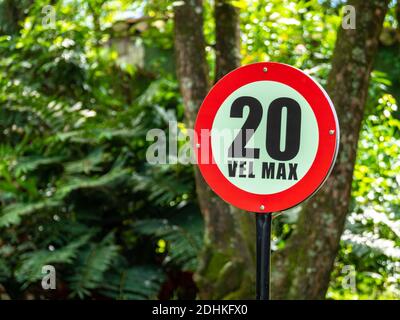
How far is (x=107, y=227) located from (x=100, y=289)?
2.37ft

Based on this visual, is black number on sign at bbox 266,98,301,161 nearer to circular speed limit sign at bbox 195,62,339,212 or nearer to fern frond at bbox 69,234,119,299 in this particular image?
circular speed limit sign at bbox 195,62,339,212

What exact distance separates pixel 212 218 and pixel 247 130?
203cm

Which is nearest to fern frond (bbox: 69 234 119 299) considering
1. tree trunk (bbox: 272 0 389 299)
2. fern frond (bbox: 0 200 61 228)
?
fern frond (bbox: 0 200 61 228)

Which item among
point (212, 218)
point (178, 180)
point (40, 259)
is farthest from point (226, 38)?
point (40, 259)

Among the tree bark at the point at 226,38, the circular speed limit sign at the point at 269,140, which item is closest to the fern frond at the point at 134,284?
the tree bark at the point at 226,38

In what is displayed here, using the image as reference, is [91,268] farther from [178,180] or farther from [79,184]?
[178,180]

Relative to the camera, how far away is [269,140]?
2.44 meters

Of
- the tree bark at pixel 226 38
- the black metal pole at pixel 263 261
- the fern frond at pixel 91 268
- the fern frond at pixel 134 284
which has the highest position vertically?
the tree bark at pixel 226 38

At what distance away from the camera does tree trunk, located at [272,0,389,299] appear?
388 cm

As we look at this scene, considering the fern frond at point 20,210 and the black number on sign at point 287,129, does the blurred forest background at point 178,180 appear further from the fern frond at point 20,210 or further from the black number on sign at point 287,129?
the black number on sign at point 287,129

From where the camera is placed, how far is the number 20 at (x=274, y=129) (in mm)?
2434

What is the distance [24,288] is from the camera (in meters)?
5.12

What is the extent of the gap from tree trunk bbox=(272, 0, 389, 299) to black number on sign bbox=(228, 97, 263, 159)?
149 cm
